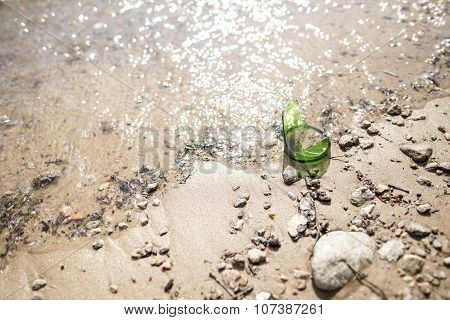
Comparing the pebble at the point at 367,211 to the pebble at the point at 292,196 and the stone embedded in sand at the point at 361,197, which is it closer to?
the stone embedded in sand at the point at 361,197

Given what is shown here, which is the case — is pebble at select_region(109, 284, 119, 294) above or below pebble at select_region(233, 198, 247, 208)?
below

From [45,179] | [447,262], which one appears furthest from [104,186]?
[447,262]

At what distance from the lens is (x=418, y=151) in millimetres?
3246

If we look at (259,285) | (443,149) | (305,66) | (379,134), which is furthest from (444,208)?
(305,66)

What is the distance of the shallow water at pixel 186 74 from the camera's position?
12.6 feet

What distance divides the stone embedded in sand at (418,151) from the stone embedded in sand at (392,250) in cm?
88

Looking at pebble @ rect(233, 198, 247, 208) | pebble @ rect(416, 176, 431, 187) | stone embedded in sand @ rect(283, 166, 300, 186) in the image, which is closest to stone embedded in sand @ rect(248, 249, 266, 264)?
pebble @ rect(233, 198, 247, 208)

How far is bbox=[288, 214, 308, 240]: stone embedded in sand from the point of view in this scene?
294cm

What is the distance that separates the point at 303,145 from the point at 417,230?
126 cm

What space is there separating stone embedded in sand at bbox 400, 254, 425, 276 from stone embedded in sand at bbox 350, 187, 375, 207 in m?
0.57

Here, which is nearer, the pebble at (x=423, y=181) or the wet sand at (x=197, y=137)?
the wet sand at (x=197, y=137)

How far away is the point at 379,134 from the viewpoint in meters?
3.53

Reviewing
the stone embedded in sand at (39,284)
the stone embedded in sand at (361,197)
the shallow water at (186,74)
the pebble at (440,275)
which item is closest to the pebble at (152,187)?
the shallow water at (186,74)

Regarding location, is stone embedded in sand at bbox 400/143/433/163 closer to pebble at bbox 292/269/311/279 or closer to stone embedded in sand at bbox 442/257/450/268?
stone embedded in sand at bbox 442/257/450/268
